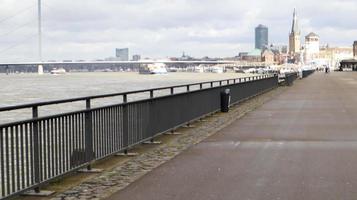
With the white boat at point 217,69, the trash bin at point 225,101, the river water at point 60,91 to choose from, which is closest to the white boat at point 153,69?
the white boat at point 217,69

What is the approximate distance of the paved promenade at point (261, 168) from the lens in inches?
291

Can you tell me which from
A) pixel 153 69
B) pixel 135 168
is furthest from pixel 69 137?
pixel 153 69

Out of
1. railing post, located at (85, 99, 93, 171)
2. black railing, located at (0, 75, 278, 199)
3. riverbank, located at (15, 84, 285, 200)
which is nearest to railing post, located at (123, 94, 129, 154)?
black railing, located at (0, 75, 278, 199)

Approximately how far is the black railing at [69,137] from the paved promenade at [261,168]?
3.25 ft

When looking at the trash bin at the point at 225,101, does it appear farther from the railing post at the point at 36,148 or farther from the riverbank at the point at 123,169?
the railing post at the point at 36,148

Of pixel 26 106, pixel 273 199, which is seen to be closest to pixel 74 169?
pixel 26 106

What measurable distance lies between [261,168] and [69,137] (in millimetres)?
2890

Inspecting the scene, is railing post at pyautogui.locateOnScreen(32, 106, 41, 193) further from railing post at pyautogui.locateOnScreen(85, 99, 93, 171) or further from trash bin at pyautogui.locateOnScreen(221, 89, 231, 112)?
trash bin at pyautogui.locateOnScreen(221, 89, 231, 112)

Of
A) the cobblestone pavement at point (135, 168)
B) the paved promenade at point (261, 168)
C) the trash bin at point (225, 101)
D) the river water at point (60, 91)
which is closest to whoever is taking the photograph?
the paved promenade at point (261, 168)

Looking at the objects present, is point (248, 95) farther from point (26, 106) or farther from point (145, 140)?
point (26, 106)

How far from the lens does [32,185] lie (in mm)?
7254

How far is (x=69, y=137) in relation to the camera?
8.28 m

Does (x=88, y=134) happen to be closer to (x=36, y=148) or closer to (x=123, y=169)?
(x=123, y=169)

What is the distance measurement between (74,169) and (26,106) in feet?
5.85
